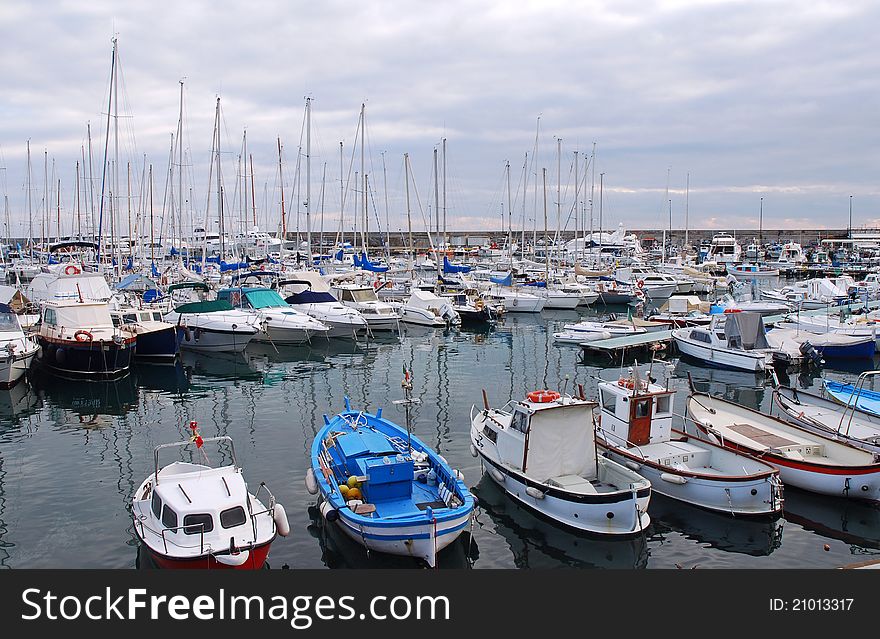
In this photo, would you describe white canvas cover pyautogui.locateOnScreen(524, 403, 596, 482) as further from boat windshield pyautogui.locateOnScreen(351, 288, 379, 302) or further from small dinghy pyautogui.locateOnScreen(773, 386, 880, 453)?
boat windshield pyautogui.locateOnScreen(351, 288, 379, 302)

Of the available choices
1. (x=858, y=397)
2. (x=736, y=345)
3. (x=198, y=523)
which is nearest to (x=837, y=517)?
(x=858, y=397)

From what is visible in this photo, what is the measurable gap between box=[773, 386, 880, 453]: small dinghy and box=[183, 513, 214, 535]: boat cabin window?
54.8ft

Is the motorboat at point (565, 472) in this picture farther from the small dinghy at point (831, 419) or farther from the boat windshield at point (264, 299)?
the boat windshield at point (264, 299)

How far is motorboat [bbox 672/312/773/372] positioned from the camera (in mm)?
34500

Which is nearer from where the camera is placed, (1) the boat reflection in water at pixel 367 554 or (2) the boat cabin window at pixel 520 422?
(1) the boat reflection in water at pixel 367 554

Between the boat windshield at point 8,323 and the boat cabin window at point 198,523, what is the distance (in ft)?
82.5

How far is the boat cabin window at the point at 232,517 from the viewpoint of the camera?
13.2 m

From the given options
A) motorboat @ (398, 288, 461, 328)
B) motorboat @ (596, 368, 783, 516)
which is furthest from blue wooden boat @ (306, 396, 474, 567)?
motorboat @ (398, 288, 461, 328)

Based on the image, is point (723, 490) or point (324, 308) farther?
point (324, 308)

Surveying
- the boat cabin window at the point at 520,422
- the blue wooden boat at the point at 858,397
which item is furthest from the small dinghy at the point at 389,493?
the blue wooden boat at the point at 858,397

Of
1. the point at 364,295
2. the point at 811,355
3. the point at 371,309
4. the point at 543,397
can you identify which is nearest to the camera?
the point at 543,397

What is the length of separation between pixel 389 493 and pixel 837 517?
Result: 35.4 feet

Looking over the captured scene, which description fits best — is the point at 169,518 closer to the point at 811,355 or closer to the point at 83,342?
the point at 83,342

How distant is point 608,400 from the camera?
1955 cm
